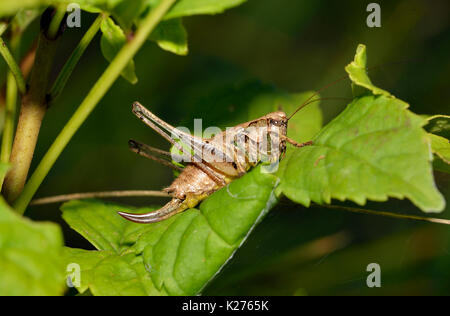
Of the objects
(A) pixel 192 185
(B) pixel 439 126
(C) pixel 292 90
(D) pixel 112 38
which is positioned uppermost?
(C) pixel 292 90

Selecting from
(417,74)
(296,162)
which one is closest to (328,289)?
(296,162)

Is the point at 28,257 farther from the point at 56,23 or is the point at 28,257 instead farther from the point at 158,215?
the point at 158,215

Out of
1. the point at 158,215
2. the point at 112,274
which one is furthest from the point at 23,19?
the point at 112,274

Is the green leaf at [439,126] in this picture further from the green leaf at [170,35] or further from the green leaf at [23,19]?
the green leaf at [23,19]

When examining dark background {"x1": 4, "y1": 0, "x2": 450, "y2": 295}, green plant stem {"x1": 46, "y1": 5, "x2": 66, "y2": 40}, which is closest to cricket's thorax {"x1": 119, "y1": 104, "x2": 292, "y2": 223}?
dark background {"x1": 4, "y1": 0, "x2": 450, "y2": 295}

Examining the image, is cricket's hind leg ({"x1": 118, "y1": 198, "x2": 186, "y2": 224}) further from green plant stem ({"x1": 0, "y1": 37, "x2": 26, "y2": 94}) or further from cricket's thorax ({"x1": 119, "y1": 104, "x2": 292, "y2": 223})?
green plant stem ({"x1": 0, "y1": 37, "x2": 26, "y2": 94})

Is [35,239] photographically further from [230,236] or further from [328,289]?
[328,289]
